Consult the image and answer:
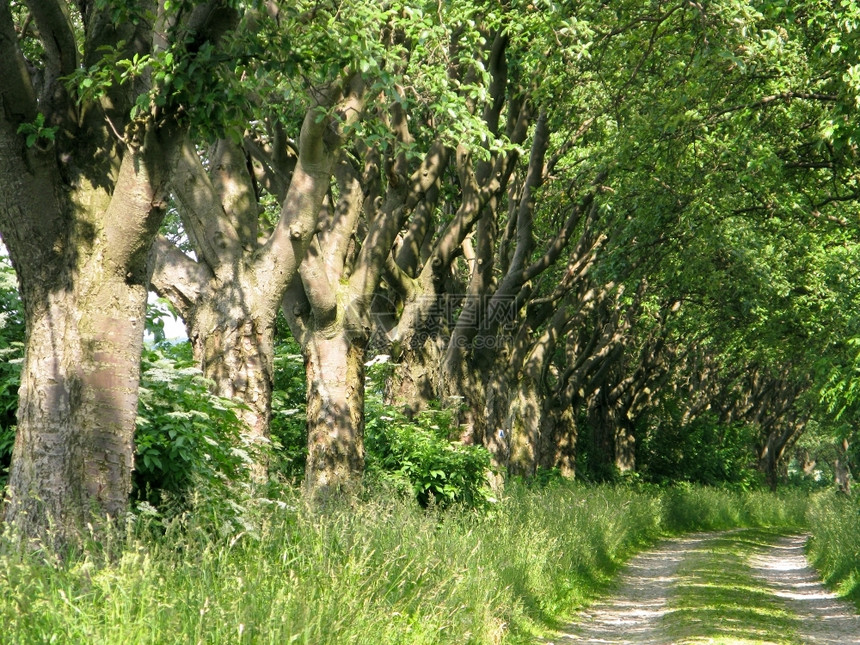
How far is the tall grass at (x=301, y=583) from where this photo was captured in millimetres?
4867

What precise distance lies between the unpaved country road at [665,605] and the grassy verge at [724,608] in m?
0.13

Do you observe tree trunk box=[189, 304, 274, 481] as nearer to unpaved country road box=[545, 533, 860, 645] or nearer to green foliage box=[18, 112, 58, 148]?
unpaved country road box=[545, 533, 860, 645]

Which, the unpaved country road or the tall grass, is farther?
the unpaved country road

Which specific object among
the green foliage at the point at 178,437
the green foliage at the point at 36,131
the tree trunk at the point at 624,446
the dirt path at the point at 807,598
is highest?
the green foliage at the point at 36,131

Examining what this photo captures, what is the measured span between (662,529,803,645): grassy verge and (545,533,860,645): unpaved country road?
132 mm

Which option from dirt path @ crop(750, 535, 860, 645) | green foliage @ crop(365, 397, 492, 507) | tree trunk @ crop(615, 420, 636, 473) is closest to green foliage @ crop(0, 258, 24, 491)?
green foliage @ crop(365, 397, 492, 507)

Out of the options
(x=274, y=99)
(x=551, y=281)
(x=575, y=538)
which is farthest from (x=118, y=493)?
(x=551, y=281)

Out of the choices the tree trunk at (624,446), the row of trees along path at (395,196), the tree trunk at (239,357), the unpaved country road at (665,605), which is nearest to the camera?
the row of trees along path at (395,196)

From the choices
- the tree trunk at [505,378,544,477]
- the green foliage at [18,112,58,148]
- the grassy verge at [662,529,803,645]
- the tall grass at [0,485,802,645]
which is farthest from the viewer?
the tree trunk at [505,378,544,477]

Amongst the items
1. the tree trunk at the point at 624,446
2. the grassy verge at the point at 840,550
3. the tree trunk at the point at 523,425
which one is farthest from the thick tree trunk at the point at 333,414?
the tree trunk at the point at 624,446

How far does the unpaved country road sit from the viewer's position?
10.7 meters

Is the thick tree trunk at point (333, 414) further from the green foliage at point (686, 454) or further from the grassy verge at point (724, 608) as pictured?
the green foliage at point (686, 454)

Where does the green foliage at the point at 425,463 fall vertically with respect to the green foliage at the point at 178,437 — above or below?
below

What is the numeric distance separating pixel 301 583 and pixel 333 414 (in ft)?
21.2
